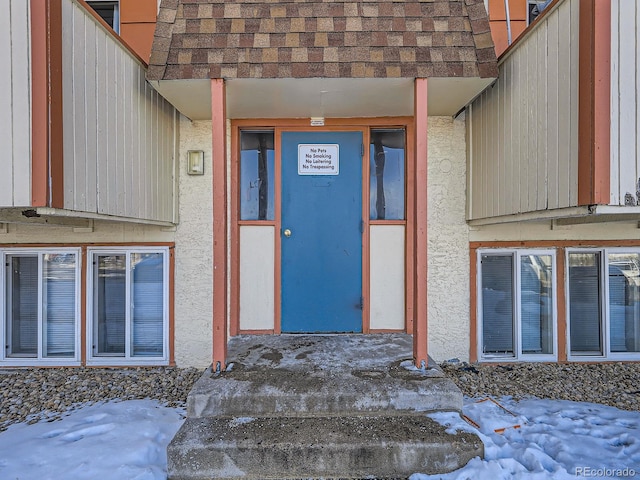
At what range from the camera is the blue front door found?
354 centimetres

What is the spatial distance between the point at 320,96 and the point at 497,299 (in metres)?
2.63

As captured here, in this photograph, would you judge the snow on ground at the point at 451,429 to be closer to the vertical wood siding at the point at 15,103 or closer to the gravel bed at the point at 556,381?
the gravel bed at the point at 556,381

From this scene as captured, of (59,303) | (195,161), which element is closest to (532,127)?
(195,161)

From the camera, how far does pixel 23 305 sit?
3619 mm

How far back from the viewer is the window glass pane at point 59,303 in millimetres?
3564

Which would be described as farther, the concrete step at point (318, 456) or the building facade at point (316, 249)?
the building facade at point (316, 249)

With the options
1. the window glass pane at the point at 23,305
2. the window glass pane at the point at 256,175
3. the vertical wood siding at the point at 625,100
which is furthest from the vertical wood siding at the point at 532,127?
the window glass pane at the point at 23,305

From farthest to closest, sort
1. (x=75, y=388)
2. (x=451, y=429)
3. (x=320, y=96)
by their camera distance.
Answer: (x=75, y=388) → (x=320, y=96) → (x=451, y=429)

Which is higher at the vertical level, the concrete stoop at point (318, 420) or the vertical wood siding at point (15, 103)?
the vertical wood siding at point (15, 103)

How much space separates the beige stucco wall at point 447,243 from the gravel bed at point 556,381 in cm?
30

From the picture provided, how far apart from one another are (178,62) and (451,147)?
8.48ft

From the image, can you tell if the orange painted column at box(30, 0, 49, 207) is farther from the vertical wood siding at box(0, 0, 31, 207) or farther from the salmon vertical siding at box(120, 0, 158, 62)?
the salmon vertical siding at box(120, 0, 158, 62)

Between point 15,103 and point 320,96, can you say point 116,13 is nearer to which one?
point 15,103

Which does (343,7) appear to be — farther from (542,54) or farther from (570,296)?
A: (570,296)
